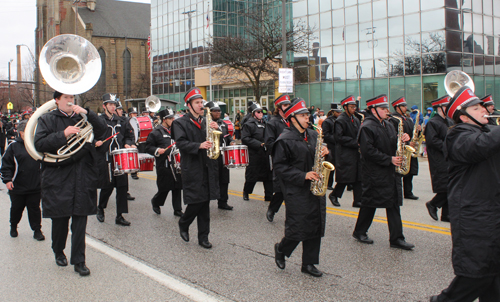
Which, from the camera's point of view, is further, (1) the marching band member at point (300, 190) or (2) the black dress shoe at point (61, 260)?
(2) the black dress shoe at point (61, 260)

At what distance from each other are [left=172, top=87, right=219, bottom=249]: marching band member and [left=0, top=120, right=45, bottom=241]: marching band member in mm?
2472

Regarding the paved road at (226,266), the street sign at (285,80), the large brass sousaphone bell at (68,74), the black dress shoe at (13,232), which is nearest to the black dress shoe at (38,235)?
the paved road at (226,266)

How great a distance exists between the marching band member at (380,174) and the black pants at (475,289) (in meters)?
2.30

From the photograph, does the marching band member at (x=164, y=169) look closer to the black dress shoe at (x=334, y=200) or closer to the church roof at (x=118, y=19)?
the black dress shoe at (x=334, y=200)

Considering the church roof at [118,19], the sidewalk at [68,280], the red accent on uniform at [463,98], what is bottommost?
the sidewalk at [68,280]

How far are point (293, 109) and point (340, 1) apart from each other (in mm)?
27802

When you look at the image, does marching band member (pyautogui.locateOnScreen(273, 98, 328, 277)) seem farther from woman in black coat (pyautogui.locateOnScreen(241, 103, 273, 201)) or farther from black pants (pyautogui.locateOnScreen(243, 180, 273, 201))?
black pants (pyautogui.locateOnScreen(243, 180, 273, 201))

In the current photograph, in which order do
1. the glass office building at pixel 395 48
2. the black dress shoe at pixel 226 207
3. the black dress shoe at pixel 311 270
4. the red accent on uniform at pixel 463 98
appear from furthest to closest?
the glass office building at pixel 395 48
the black dress shoe at pixel 226 207
the black dress shoe at pixel 311 270
the red accent on uniform at pixel 463 98

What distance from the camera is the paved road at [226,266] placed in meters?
4.76

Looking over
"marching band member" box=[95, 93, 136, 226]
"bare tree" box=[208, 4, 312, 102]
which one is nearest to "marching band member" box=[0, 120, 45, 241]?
"marching band member" box=[95, 93, 136, 226]

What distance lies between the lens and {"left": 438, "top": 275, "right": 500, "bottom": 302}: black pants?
3.70 meters

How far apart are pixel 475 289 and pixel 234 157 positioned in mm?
5402

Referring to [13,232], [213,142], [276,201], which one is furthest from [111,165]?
[276,201]

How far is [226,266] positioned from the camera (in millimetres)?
5613
